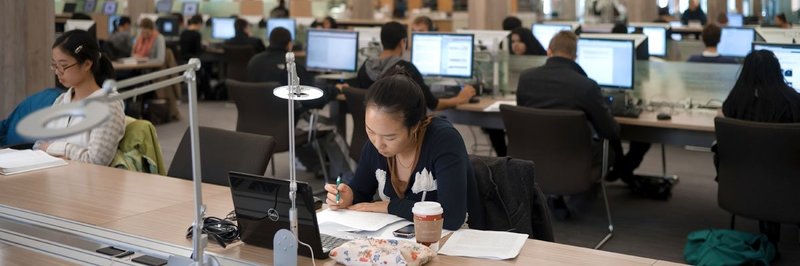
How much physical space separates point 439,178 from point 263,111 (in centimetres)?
305

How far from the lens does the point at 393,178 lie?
2875mm

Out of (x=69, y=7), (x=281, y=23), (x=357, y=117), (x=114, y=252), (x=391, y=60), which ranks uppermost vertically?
(x=69, y=7)

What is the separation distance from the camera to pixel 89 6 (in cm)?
1450

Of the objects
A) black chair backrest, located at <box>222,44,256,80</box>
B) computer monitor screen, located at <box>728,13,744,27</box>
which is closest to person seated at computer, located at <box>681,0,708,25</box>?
computer monitor screen, located at <box>728,13,744,27</box>

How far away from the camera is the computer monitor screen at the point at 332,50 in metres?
7.05

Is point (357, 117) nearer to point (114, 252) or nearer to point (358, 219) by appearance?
point (358, 219)

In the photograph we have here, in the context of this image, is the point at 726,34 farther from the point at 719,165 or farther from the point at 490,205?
the point at 490,205

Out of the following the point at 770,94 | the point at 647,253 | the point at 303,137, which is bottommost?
the point at 647,253

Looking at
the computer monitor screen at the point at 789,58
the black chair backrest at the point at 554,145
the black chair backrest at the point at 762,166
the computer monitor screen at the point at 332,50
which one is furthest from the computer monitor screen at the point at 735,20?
the black chair backrest at the point at 762,166

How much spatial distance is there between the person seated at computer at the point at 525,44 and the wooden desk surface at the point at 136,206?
4579 millimetres

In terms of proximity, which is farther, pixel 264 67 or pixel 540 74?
pixel 264 67

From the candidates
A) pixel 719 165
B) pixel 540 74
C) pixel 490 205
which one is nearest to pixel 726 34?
pixel 540 74

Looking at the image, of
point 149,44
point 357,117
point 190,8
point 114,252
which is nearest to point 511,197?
point 114,252

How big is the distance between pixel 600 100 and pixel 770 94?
2.66 ft
